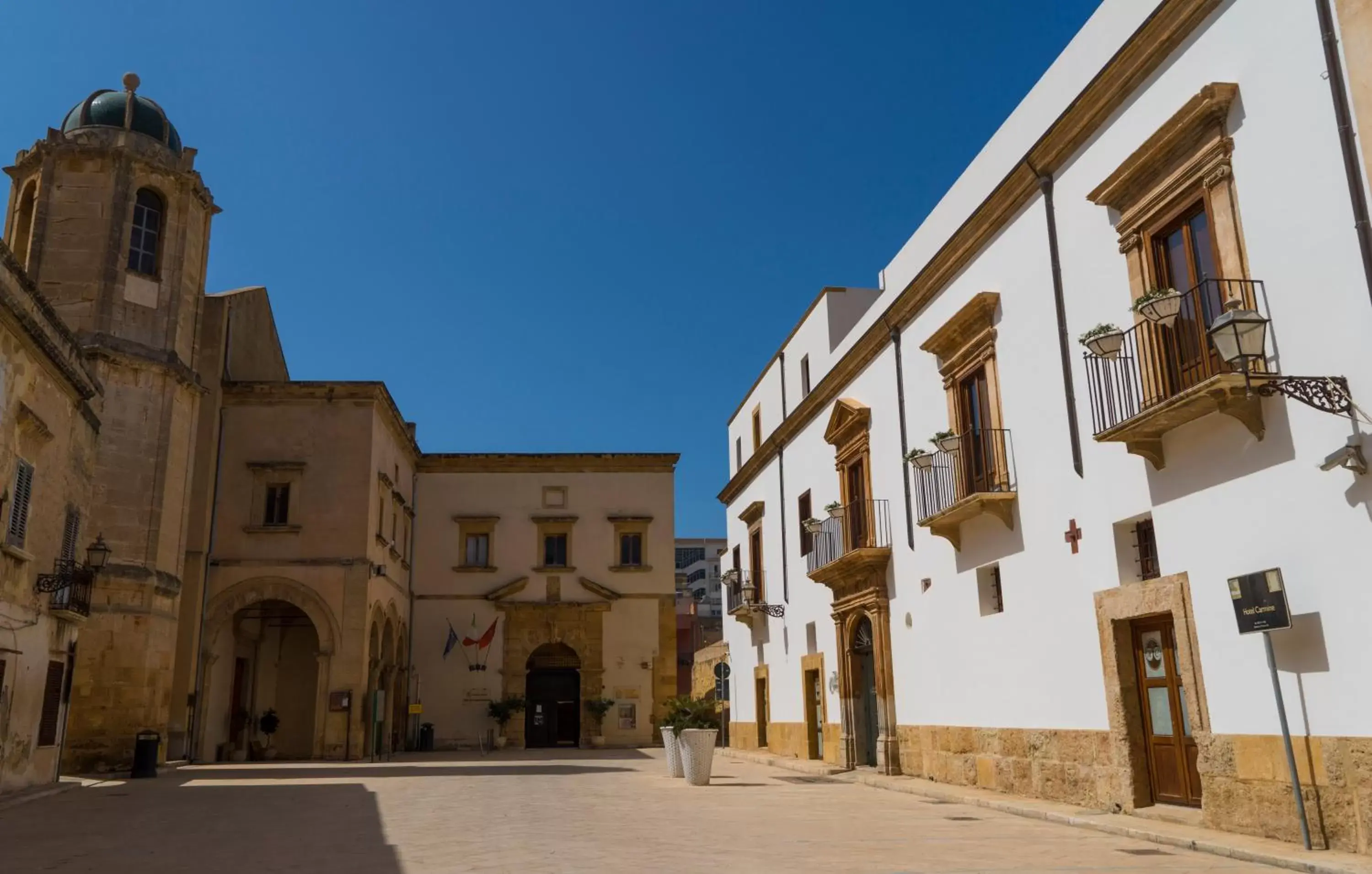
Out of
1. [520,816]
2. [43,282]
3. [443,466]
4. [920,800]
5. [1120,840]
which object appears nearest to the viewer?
[1120,840]

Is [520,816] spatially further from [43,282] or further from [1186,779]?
[43,282]

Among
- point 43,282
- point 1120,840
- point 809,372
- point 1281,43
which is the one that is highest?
point 43,282

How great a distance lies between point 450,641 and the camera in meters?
32.6

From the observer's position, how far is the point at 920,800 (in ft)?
43.7

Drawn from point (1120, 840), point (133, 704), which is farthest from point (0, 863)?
point (133, 704)

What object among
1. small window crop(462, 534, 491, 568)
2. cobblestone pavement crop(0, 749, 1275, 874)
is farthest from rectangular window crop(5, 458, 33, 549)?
small window crop(462, 534, 491, 568)

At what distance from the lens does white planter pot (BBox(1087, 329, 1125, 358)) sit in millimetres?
9719

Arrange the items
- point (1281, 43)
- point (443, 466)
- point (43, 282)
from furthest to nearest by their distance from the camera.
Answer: point (443, 466) < point (43, 282) < point (1281, 43)

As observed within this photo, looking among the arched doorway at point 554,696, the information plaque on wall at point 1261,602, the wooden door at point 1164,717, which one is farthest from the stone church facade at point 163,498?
the information plaque on wall at point 1261,602

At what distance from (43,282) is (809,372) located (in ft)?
50.5

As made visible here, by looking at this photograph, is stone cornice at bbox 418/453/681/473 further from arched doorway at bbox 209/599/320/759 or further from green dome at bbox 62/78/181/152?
green dome at bbox 62/78/181/152

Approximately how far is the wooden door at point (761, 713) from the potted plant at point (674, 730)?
7230mm

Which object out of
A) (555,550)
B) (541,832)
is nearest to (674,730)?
(541,832)

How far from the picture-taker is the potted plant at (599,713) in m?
33.0
